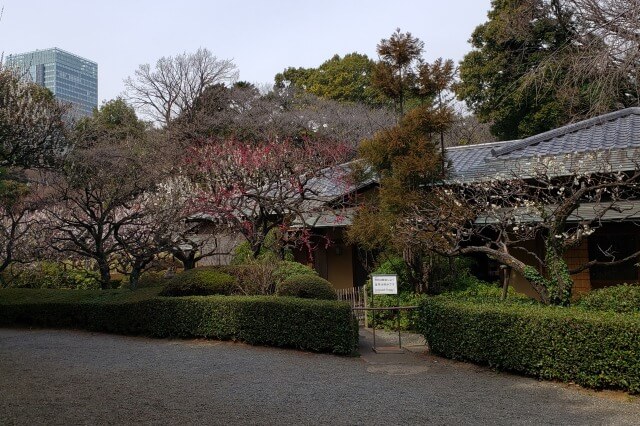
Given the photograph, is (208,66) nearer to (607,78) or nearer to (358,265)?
(358,265)

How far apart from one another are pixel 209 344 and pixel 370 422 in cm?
→ 607

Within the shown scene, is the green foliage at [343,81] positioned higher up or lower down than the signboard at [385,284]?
higher up

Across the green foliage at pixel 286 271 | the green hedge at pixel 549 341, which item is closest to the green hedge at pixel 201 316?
the green foliage at pixel 286 271

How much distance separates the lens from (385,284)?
37.9 ft

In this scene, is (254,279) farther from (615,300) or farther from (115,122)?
(115,122)

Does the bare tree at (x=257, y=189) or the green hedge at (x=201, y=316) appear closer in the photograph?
the green hedge at (x=201, y=316)

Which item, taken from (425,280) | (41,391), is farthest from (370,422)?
(425,280)

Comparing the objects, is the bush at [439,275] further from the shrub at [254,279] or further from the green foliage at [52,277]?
the green foliage at [52,277]

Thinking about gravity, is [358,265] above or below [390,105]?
below

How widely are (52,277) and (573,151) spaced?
1804 centimetres

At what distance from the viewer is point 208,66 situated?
1474 inches

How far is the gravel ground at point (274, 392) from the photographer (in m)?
6.13

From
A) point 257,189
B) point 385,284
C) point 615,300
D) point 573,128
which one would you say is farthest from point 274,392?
point 573,128

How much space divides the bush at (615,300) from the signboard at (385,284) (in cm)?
362
